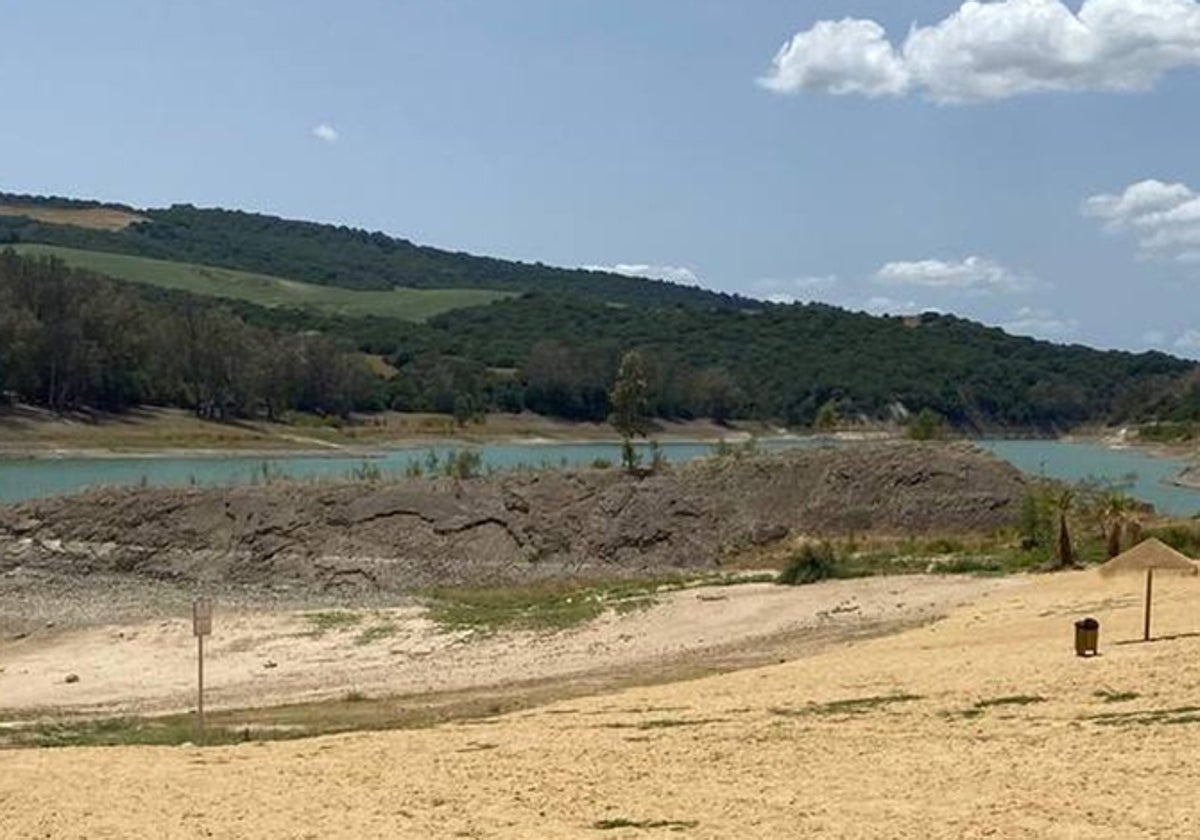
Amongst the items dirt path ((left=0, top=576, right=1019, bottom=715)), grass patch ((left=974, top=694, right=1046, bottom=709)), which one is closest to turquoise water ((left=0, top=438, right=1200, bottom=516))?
dirt path ((left=0, top=576, right=1019, bottom=715))

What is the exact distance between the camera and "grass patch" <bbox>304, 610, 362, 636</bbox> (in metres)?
37.3

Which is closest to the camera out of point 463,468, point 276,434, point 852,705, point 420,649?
point 852,705

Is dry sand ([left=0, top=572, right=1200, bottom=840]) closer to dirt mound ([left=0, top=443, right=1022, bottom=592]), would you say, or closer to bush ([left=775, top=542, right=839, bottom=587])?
bush ([left=775, top=542, right=839, bottom=587])

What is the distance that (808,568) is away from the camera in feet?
136

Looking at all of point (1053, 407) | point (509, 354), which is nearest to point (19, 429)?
point (509, 354)

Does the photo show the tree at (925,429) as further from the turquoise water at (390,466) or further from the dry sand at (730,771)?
the dry sand at (730,771)

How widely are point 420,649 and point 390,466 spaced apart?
175 feet

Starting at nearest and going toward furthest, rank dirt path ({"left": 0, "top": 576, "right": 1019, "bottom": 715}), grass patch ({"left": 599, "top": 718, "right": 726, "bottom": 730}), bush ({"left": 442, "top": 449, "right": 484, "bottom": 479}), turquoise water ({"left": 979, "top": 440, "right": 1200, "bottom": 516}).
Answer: grass patch ({"left": 599, "top": 718, "right": 726, "bottom": 730}) → dirt path ({"left": 0, "top": 576, "right": 1019, "bottom": 715}) → bush ({"left": 442, "top": 449, "right": 484, "bottom": 479}) → turquoise water ({"left": 979, "top": 440, "right": 1200, "bottom": 516})

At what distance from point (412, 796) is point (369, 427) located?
110873mm

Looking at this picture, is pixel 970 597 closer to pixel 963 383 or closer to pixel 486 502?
pixel 486 502

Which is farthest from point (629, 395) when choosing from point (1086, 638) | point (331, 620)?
point (1086, 638)

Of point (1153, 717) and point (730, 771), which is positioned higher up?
point (1153, 717)

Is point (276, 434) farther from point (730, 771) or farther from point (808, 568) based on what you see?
point (730, 771)

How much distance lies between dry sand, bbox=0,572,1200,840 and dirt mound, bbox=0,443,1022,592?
80.5ft
